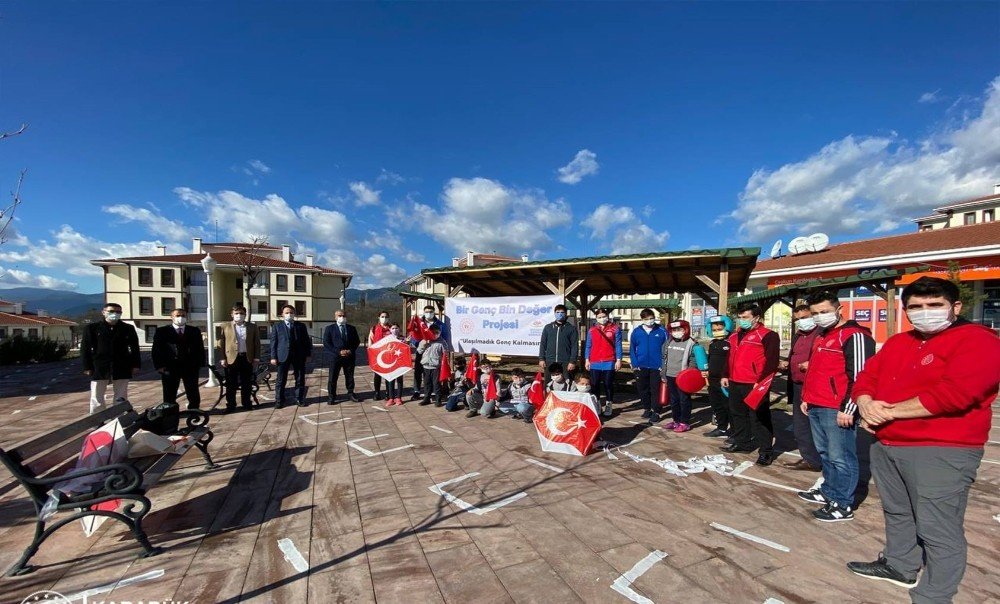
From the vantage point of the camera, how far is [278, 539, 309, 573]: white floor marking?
103 inches

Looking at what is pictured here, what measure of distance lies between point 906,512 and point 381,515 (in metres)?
3.60

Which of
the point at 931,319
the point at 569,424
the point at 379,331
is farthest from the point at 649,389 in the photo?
the point at 379,331

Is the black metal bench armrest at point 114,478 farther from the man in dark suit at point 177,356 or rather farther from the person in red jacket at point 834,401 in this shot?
the person in red jacket at point 834,401

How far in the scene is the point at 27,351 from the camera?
55.0 feet

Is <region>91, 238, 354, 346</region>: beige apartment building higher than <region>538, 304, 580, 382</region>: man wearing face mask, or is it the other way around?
<region>91, 238, 354, 346</region>: beige apartment building

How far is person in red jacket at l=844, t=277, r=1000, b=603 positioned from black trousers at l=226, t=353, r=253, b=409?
8241 mm

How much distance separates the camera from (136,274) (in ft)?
109

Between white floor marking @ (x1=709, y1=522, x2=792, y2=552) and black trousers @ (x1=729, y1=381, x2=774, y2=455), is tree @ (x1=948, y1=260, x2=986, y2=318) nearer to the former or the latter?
black trousers @ (x1=729, y1=381, x2=774, y2=455)

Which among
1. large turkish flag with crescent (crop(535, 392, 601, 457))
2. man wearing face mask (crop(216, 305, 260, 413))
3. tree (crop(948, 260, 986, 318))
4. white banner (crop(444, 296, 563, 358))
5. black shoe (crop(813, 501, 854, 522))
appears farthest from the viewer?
tree (crop(948, 260, 986, 318))

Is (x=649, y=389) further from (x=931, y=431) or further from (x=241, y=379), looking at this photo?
(x=241, y=379)

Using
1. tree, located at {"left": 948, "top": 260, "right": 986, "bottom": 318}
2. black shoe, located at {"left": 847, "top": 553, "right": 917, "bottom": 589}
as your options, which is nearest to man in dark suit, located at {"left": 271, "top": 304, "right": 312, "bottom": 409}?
black shoe, located at {"left": 847, "top": 553, "right": 917, "bottom": 589}

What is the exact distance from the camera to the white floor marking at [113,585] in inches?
92.7

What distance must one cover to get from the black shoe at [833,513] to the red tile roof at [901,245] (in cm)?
2524

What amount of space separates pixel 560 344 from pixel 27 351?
907 inches
